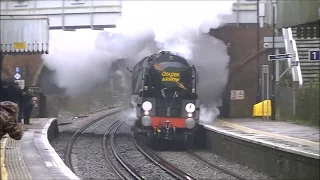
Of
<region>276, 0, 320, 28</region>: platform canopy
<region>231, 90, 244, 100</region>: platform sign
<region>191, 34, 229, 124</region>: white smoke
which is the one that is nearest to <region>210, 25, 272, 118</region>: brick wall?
<region>231, 90, 244, 100</region>: platform sign

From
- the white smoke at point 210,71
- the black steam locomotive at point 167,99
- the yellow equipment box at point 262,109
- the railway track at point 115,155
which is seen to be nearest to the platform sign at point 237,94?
the white smoke at point 210,71

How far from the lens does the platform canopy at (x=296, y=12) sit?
33.1 ft

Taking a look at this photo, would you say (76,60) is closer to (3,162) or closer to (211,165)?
(211,165)

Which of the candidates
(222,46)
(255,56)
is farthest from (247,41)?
(222,46)

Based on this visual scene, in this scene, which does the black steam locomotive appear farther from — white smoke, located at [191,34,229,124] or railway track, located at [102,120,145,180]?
white smoke, located at [191,34,229,124]

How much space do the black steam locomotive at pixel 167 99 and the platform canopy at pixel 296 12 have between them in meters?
A: 4.57

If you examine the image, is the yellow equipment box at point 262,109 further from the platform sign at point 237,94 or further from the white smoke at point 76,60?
the white smoke at point 76,60

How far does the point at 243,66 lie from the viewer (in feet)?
80.3

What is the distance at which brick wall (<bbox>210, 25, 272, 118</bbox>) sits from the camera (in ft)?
79.5

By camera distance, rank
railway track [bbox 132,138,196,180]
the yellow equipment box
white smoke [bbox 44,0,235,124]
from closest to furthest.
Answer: railway track [bbox 132,138,196,180], white smoke [bbox 44,0,235,124], the yellow equipment box

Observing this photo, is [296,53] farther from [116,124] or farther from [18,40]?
[18,40]

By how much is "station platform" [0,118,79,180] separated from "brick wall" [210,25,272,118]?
1171 centimetres

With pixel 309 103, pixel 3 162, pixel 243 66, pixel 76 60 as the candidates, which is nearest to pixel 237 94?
pixel 243 66

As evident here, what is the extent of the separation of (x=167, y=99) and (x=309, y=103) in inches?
219
